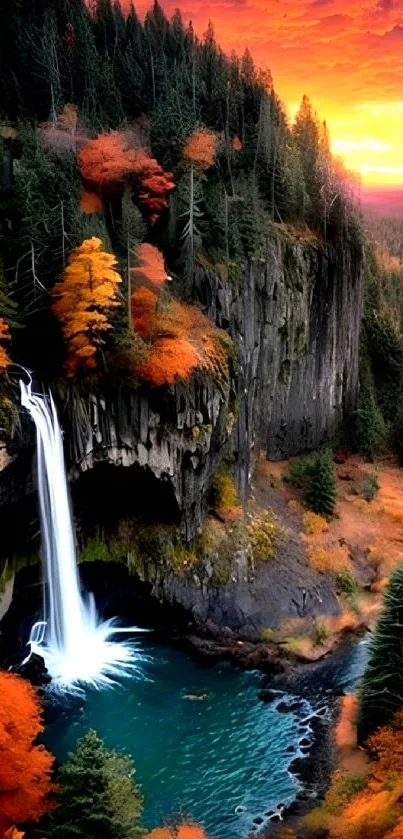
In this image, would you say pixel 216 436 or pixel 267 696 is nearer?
pixel 267 696

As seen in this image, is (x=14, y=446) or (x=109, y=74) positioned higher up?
(x=109, y=74)

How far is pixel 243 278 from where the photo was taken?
1753 inches

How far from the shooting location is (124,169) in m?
40.8

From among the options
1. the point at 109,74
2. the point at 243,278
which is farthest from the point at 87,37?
the point at 243,278

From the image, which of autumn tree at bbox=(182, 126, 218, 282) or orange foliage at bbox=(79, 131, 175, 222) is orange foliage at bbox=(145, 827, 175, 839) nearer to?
autumn tree at bbox=(182, 126, 218, 282)

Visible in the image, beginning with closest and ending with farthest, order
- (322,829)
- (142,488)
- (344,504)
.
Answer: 1. (322,829)
2. (142,488)
3. (344,504)

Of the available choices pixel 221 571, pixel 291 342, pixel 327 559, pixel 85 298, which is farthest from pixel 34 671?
pixel 291 342

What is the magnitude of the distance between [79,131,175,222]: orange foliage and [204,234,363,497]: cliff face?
5.70 metres

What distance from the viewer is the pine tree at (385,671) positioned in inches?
1065

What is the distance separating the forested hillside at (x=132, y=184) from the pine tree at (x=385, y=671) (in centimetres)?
1433

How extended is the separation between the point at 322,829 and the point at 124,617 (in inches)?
636

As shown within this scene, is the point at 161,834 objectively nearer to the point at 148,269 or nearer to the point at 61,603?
the point at 61,603

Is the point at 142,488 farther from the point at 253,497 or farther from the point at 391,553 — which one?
the point at 391,553

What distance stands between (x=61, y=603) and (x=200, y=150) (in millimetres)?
27415
